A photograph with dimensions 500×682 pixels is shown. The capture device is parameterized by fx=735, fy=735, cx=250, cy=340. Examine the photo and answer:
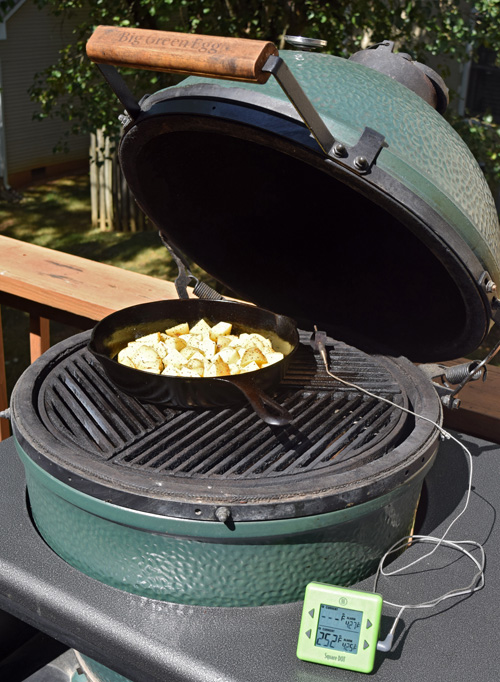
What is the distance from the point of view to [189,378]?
1561 millimetres

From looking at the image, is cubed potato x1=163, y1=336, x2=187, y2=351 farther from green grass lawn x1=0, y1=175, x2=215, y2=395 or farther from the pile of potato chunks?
green grass lawn x1=0, y1=175, x2=215, y2=395

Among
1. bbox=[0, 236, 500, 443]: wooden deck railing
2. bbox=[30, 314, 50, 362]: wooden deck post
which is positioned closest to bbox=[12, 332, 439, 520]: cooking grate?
bbox=[0, 236, 500, 443]: wooden deck railing

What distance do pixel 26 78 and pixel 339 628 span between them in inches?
378

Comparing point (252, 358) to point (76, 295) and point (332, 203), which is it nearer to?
point (332, 203)

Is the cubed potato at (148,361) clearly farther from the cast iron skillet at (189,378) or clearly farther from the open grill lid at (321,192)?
the open grill lid at (321,192)

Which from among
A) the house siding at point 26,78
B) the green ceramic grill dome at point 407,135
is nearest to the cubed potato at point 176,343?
the green ceramic grill dome at point 407,135

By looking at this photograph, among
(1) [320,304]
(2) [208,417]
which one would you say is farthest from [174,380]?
(1) [320,304]

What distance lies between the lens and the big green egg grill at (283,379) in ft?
4.47

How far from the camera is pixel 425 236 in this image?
54.9 inches

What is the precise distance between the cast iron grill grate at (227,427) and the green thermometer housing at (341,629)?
255mm

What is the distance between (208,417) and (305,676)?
591 mm

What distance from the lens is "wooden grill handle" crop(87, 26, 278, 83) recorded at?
121 cm

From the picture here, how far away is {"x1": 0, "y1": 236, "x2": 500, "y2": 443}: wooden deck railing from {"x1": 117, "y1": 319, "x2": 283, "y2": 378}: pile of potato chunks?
475 mm

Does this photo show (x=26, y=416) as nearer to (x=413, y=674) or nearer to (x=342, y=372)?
(x=342, y=372)
